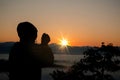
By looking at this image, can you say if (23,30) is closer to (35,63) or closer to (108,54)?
(35,63)

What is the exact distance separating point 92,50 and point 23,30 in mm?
20744

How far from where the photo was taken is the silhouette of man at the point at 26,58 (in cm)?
429

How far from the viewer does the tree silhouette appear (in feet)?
80.6

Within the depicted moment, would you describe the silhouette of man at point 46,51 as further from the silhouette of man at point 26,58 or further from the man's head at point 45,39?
the silhouette of man at point 26,58

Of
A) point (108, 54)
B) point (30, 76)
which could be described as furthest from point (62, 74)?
point (30, 76)

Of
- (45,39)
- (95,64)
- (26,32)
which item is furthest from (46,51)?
(95,64)

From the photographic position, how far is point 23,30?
444 cm

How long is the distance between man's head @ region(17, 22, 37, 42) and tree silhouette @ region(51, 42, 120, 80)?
20.0 m

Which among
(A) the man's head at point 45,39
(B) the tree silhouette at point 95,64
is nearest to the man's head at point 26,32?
(A) the man's head at point 45,39

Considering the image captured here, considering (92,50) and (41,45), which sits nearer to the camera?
(41,45)

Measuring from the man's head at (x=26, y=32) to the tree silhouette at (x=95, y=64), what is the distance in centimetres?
1999

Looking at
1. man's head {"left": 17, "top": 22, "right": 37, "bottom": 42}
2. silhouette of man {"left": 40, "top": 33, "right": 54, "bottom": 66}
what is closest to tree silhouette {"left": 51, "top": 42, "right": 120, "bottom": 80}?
man's head {"left": 17, "top": 22, "right": 37, "bottom": 42}

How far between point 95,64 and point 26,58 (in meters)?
21.3

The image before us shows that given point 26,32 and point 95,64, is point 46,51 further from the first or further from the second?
point 95,64
